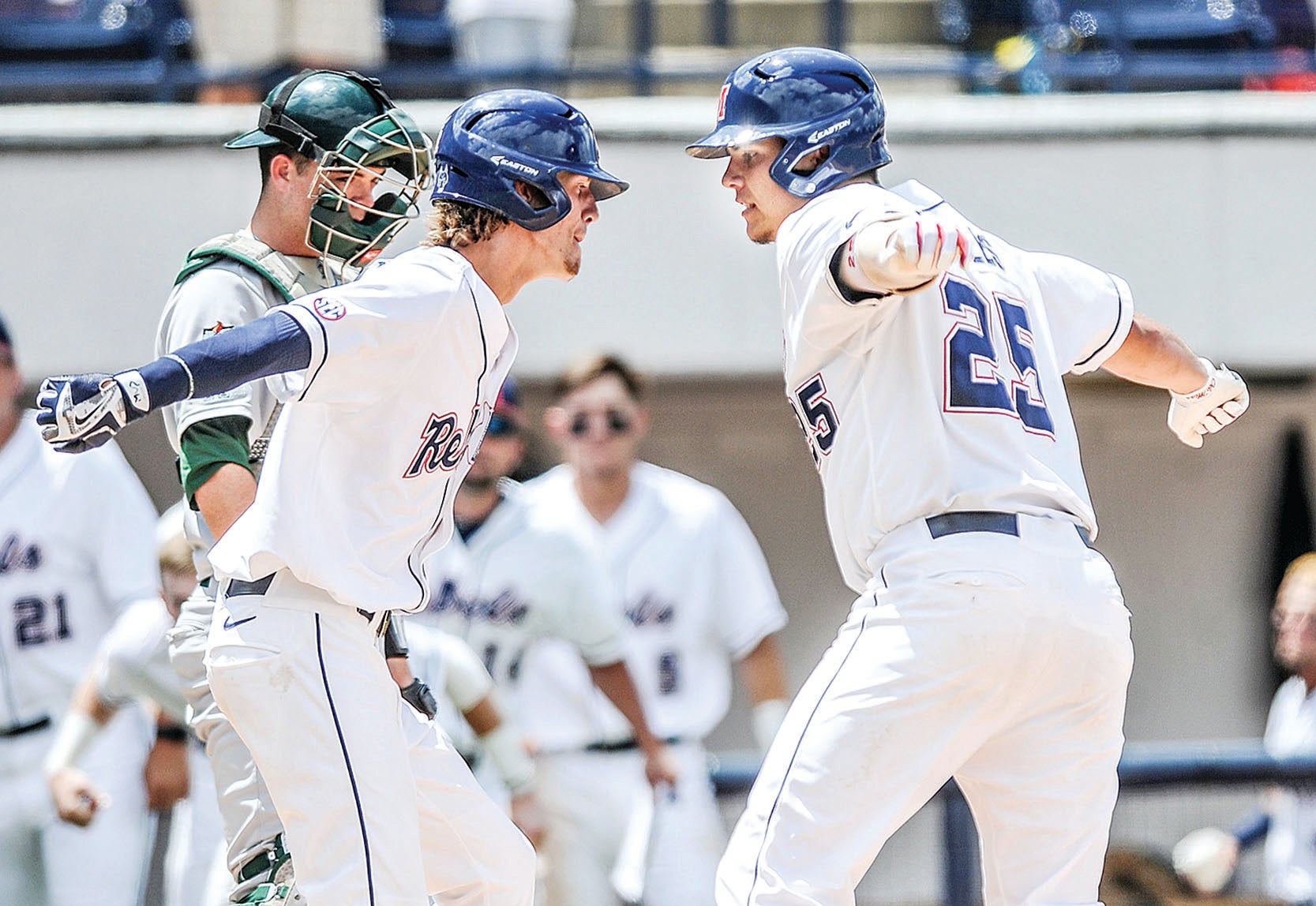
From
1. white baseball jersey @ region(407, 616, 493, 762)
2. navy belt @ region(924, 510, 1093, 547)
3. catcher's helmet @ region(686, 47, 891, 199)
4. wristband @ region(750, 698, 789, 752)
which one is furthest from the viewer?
wristband @ region(750, 698, 789, 752)

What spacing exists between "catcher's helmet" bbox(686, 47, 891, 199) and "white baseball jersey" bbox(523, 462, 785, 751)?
2.47 metres

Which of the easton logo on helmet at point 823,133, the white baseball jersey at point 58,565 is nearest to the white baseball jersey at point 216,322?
the easton logo on helmet at point 823,133

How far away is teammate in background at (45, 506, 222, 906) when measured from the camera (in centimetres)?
503

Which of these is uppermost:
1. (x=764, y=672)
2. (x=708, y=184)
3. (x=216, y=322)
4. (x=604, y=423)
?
(x=216, y=322)

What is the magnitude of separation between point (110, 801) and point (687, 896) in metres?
1.72

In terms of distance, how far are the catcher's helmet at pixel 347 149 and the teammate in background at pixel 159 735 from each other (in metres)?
1.64

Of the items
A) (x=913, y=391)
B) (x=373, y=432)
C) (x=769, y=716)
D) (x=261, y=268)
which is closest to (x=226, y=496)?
(x=373, y=432)

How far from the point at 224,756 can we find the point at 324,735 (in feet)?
1.88

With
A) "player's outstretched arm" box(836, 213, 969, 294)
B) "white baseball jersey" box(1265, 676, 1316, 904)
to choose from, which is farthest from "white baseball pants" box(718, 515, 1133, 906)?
"white baseball jersey" box(1265, 676, 1316, 904)

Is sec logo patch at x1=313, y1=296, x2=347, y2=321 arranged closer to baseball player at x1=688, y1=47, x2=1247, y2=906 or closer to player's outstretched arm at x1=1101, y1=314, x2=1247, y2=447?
baseball player at x1=688, y1=47, x2=1247, y2=906

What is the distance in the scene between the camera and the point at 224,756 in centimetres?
352

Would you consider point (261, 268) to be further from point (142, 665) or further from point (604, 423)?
point (604, 423)

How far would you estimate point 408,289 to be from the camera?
119 inches

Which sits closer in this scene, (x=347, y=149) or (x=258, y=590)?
(x=258, y=590)
